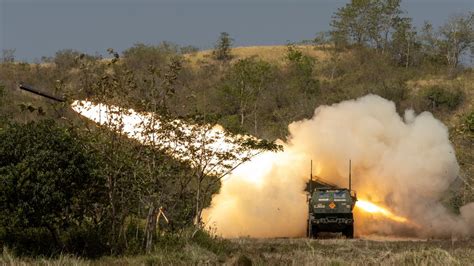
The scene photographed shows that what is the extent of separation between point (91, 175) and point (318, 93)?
5688 cm

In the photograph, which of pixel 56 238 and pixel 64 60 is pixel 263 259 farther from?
pixel 64 60

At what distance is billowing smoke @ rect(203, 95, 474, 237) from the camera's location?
125 ft

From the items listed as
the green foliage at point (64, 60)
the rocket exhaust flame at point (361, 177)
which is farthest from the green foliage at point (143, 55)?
the rocket exhaust flame at point (361, 177)

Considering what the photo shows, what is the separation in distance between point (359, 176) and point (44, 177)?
72.1 feet

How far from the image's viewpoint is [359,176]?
40.2 m

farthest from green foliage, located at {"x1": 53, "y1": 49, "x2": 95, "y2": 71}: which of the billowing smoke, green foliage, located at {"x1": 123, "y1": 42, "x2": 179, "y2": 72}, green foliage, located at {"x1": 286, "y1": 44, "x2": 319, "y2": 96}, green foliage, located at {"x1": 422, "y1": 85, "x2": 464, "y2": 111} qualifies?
the billowing smoke

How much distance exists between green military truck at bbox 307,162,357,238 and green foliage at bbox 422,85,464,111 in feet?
→ 135

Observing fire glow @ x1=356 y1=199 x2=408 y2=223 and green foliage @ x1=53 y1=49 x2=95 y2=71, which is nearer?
fire glow @ x1=356 y1=199 x2=408 y2=223

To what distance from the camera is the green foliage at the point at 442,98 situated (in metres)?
75.0

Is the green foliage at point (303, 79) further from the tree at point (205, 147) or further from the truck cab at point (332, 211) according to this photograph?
the tree at point (205, 147)

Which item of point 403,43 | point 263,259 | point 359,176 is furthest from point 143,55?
point 263,259

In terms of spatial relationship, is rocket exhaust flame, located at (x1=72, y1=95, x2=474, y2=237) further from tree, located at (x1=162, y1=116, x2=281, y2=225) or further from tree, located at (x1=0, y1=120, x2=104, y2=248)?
tree, located at (x1=0, y1=120, x2=104, y2=248)

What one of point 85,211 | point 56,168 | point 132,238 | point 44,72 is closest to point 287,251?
point 132,238

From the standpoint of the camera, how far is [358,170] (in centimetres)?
4025
